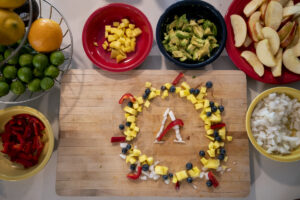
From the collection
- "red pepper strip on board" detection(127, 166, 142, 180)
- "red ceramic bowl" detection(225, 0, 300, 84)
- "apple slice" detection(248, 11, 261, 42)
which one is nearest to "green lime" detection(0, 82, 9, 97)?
"red pepper strip on board" detection(127, 166, 142, 180)

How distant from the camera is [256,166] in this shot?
1453mm

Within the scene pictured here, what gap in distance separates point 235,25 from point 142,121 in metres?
0.72

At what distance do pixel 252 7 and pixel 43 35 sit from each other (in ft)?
3.48

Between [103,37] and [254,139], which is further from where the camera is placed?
[103,37]

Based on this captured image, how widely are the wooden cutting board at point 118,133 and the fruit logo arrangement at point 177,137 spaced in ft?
0.09

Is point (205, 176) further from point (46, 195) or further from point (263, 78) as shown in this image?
point (46, 195)

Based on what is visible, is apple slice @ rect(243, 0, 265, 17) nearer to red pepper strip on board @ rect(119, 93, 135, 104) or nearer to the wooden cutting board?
the wooden cutting board

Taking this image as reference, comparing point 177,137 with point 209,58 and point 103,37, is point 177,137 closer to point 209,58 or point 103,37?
point 209,58

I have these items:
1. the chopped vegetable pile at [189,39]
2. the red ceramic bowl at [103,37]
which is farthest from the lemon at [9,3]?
the chopped vegetable pile at [189,39]

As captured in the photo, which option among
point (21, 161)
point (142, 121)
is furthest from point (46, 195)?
point (142, 121)

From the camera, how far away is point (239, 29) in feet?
4.51

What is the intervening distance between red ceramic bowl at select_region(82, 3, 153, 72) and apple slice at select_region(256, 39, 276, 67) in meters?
0.57

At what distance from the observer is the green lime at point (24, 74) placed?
1147mm

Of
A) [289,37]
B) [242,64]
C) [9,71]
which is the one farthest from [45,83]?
[289,37]
